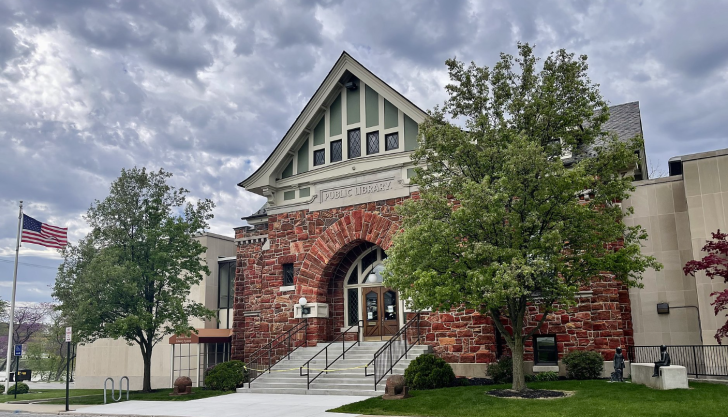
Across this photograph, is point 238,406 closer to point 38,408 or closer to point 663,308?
point 38,408

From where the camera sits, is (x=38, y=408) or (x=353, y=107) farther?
(x=353, y=107)

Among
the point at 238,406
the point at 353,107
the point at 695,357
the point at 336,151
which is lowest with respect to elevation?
the point at 238,406

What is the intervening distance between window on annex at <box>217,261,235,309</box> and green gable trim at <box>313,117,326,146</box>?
970 centimetres

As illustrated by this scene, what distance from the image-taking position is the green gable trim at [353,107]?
83.4ft

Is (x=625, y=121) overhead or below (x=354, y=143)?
overhead

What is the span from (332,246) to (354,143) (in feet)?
15.0

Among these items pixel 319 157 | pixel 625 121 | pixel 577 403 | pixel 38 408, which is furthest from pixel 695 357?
pixel 38 408

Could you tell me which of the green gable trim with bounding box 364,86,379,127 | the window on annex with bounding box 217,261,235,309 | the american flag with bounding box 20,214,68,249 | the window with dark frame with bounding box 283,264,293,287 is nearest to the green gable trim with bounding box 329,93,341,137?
the green gable trim with bounding box 364,86,379,127

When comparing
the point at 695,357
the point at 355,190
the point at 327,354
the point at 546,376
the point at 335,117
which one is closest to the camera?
the point at 695,357

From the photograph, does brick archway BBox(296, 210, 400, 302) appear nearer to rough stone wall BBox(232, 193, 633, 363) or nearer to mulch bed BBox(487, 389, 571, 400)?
rough stone wall BBox(232, 193, 633, 363)

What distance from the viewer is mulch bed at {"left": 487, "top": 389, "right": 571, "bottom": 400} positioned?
609 inches

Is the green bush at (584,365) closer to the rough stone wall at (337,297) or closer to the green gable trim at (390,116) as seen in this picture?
the rough stone wall at (337,297)

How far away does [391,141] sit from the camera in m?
24.5

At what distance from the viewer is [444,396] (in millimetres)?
16438
